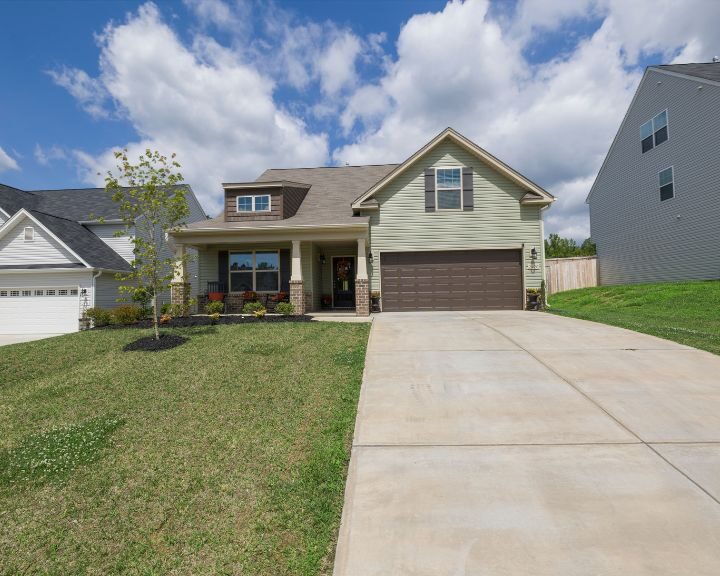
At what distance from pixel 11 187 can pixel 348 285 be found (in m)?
20.1

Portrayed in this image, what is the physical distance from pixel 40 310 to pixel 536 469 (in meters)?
18.6

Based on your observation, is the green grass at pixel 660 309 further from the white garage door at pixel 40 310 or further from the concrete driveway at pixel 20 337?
the concrete driveway at pixel 20 337

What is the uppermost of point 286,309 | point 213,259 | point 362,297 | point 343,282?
point 213,259

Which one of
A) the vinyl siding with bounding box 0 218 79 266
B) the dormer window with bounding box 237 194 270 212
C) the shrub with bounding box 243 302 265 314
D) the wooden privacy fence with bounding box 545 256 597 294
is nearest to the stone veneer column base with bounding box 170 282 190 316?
the shrub with bounding box 243 302 265 314

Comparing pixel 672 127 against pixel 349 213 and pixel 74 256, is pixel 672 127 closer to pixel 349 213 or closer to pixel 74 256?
pixel 349 213

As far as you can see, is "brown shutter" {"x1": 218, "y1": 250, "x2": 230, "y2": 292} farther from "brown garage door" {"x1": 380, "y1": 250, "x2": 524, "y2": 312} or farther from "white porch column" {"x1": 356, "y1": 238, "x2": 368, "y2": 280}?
"brown garage door" {"x1": 380, "y1": 250, "x2": 524, "y2": 312}

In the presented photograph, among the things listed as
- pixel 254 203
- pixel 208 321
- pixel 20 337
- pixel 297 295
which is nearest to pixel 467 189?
pixel 297 295

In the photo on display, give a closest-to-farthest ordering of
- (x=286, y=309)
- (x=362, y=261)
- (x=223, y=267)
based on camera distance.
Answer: (x=286, y=309), (x=362, y=261), (x=223, y=267)

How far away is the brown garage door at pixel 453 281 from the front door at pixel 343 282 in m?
2.12

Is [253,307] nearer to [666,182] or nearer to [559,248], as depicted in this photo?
[666,182]

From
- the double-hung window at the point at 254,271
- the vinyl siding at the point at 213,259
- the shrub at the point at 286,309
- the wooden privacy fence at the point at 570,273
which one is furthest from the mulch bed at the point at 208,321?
the wooden privacy fence at the point at 570,273

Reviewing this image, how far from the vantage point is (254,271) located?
16281mm

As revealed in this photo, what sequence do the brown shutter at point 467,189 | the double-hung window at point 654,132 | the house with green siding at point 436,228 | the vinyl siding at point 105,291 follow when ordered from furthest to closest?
1. the double-hung window at point 654,132
2. the vinyl siding at point 105,291
3. the brown shutter at point 467,189
4. the house with green siding at point 436,228

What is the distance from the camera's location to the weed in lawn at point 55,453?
152 inches
